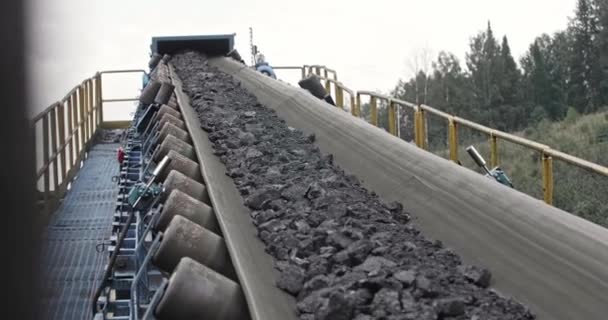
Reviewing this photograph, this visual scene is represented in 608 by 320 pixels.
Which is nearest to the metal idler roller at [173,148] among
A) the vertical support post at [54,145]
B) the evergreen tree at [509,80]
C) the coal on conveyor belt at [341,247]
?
the coal on conveyor belt at [341,247]

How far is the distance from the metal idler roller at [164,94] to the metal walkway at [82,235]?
1.74 meters

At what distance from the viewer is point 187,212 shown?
4.98 metres

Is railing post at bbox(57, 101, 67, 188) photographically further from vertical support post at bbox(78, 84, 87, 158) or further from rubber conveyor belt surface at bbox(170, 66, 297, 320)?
rubber conveyor belt surface at bbox(170, 66, 297, 320)

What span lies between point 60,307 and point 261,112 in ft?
11.8

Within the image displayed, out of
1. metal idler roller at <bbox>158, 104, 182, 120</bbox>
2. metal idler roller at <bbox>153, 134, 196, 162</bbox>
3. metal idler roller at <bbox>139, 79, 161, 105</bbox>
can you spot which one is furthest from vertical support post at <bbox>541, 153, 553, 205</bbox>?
metal idler roller at <bbox>139, 79, 161, 105</bbox>

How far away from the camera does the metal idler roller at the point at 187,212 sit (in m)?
4.95

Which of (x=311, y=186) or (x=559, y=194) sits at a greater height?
(x=311, y=186)

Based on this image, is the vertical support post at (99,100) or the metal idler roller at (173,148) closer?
the metal idler roller at (173,148)

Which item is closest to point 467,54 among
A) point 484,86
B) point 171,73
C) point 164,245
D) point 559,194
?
Answer: point 484,86

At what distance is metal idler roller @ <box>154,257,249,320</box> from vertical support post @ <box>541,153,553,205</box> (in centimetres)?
267

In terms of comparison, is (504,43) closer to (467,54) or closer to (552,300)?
(467,54)

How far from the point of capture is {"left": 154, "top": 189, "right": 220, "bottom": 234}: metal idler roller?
4.95 meters

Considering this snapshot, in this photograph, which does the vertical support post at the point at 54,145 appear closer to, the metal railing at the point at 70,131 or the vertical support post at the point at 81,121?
the metal railing at the point at 70,131

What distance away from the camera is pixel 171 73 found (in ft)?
48.0
